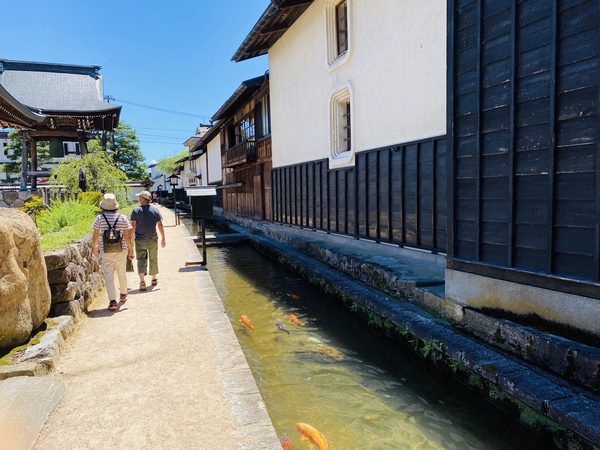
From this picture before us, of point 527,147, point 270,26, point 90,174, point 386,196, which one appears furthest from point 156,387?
point 90,174

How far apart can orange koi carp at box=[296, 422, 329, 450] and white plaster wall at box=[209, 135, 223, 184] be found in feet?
81.6

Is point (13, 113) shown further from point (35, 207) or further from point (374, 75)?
point (374, 75)

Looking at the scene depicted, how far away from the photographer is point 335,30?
11.0m

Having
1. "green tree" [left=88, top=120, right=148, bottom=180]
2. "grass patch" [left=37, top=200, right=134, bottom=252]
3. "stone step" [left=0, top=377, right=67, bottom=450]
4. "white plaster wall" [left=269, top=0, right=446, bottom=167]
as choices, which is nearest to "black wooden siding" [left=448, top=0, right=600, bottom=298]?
"white plaster wall" [left=269, top=0, right=446, bottom=167]

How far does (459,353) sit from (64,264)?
4.54 m

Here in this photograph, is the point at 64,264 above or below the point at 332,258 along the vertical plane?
above

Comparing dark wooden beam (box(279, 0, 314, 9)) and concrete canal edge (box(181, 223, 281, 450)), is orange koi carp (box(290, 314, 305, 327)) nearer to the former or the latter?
concrete canal edge (box(181, 223, 281, 450))

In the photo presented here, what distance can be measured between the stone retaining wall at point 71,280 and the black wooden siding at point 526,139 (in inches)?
184

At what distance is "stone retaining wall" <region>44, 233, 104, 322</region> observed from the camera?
14.9ft

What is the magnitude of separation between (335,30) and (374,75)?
297cm

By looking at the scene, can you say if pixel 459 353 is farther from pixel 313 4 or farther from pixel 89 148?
pixel 89 148

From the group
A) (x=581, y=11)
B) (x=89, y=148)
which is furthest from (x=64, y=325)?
(x=89, y=148)

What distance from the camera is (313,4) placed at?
11727 millimetres

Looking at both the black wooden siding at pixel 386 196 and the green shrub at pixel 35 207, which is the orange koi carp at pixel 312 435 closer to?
the black wooden siding at pixel 386 196
